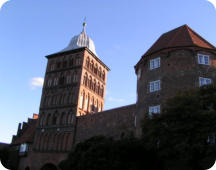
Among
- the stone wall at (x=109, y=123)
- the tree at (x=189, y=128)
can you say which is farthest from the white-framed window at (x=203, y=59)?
the stone wall at (x=109, y=123)

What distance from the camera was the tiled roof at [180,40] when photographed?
85.7 feet

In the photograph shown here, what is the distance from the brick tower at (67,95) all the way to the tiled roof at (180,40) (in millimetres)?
18550

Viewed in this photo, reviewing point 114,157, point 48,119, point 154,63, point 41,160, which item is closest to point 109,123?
point 154,63

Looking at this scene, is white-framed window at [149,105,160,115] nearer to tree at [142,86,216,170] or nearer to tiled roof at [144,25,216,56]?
tiled roof at [144,25,216,56]

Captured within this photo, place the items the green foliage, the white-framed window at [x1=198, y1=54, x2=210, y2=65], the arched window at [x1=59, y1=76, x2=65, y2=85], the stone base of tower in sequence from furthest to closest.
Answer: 1. the arched window at [x1=59, y1=76, x2=65, y2=85]
2. the stone base of tower
3. the white-framed window at [x1=198, y1=54, x2=210, y2=65]
4. the green foliage

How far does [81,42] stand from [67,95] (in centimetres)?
1254

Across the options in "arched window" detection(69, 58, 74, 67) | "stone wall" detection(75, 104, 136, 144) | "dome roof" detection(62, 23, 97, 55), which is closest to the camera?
"stone wall" detection(75, 104, 136, 144)

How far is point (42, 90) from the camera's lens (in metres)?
48.2

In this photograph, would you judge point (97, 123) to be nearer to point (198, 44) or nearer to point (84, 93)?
point (84, 93)

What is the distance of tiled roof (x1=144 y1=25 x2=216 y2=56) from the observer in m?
26.1

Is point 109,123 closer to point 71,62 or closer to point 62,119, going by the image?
point 62,119

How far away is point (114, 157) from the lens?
19109mm

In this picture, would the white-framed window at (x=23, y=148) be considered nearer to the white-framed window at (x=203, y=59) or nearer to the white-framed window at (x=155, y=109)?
the white-framed window at (x=155, y=109)

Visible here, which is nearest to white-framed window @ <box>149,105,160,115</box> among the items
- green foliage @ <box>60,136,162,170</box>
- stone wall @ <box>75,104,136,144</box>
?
green foliage @ <box>60,136,162,170</box>
